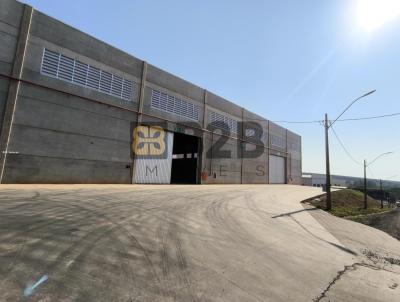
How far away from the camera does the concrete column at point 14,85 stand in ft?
55.7

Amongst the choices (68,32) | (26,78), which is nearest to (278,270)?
(26,78)

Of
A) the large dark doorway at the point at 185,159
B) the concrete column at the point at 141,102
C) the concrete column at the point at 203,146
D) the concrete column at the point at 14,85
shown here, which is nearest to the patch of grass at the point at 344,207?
the concrete column at the point at 203,146

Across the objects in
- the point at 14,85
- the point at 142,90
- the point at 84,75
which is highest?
the point at 142,90

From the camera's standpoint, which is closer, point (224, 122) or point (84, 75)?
point (84, 75)

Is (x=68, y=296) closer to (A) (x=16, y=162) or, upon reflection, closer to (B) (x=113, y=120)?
(A) (x=16, y=162)

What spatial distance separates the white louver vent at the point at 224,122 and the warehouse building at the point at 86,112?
40 cm

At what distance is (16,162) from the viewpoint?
17547 millimetres

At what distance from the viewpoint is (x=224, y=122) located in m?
37.3

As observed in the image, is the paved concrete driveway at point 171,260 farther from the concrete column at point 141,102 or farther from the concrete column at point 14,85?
the concrete column at point 141,102

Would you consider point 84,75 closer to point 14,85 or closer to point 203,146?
point 14,85

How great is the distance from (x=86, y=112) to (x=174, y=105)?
33.8 ft

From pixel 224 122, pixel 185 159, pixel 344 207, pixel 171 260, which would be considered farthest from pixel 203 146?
pixel 171 260

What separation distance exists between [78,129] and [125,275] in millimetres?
18532

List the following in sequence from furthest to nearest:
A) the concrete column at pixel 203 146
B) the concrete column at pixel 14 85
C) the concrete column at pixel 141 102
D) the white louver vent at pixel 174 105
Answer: the concrete column at pixel 203 146 → the white louver vent at pixel 174 105 → the concrete column at pixel 141 102 → the concrete column at pixel 14 85
